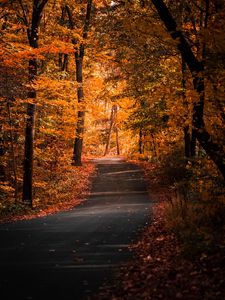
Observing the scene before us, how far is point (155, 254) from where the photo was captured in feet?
28.6

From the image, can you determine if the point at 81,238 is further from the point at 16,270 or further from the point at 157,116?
the point at 157,116

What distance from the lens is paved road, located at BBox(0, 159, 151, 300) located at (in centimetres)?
680

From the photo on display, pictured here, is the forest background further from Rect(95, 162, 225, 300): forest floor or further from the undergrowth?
Rect(95, 162, 225, 300): forest floor

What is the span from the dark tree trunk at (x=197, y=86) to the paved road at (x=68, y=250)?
112 inches

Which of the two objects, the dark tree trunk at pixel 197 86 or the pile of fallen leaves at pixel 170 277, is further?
the dark tree trunk at pixel 197 86

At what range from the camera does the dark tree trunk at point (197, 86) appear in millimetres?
9011

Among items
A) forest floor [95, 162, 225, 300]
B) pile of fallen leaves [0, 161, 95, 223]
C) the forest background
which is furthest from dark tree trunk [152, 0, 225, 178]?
pile of fallen leaves [0, 161, 95, 223]

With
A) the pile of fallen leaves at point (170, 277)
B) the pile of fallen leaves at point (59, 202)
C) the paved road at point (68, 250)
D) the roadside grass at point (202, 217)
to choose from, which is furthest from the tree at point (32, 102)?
the pile of fallen leaves at point (170, 277)

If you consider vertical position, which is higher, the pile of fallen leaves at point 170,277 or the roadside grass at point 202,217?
the roadside grass at point 202,217

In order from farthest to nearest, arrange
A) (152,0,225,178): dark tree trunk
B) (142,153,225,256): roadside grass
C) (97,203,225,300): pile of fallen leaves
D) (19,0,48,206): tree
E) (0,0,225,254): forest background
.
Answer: (19,0,48,206): tree, (0,0,225,254): forest background, (152,0,225,178): dark tree trunk, (142,153,225,256): roadside grass, (97,203,225,300): pile of fallen leaves

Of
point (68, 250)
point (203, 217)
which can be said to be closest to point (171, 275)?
point (203, 217)

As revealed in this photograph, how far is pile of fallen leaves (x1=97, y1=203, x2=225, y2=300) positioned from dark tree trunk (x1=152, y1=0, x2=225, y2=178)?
2100mm

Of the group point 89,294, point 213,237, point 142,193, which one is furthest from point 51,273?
point 142,193

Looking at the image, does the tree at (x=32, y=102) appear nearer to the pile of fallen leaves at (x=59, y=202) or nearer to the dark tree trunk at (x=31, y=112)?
the dark tree trunk at (x=31, y=112)
